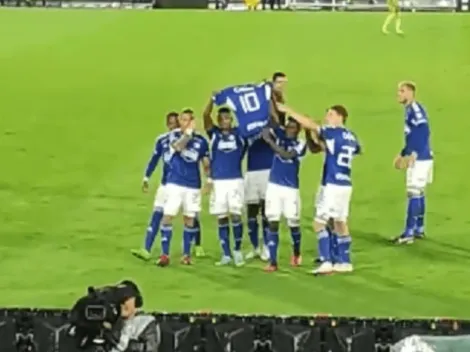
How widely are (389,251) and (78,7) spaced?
24448mm

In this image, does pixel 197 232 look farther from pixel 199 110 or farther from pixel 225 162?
pixel 199 110

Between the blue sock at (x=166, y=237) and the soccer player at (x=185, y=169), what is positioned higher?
the soccer player at (x=185, y=169)

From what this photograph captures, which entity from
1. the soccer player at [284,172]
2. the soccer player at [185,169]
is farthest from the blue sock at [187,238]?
the soccer player at [284,172]

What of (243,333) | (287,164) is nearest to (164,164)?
(287,164)

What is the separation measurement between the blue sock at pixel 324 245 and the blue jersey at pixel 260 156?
0.96m

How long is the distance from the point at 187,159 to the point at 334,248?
1911mm

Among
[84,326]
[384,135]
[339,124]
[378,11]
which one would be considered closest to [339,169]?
[339,124]

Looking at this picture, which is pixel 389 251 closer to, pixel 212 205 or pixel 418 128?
pixel 418 128

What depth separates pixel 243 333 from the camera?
38.2ft

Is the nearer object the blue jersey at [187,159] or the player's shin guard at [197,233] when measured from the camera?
Answer: the blue jersey at [187,159]

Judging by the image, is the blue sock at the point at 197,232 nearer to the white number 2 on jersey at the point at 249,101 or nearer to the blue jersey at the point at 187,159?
the blue jersey at the point at 187,159

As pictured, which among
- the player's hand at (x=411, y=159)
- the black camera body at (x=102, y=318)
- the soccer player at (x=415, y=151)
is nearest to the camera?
the black camera body at (x=102, y=318)

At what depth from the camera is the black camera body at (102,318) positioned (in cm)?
920

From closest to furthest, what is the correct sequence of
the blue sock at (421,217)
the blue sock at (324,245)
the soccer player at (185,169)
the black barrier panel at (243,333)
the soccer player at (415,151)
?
the black barrier panel at (243,333) → the blue sock at (324,245) → the soccer player at (185,169) → the soccer player at (415,151) → the blue sock at (421,217)
